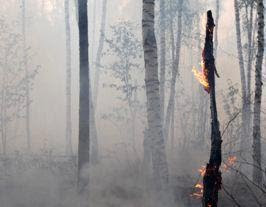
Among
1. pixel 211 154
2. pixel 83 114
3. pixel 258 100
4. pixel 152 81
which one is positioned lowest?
pixel 211 154

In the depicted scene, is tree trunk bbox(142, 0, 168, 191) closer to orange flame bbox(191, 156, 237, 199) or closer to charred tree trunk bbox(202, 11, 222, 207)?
orange flame bbox(191, 156, 237, 199)

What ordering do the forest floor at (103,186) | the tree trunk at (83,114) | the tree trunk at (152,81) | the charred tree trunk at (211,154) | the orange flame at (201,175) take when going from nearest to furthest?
the charred tree trunk at (211,154), the orange flame at (201,175), the tree trunk at (152,81), the tree trunk at (83,114), the forest floor at (103,186)

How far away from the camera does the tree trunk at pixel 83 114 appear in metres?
11.6

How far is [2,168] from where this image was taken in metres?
16.9

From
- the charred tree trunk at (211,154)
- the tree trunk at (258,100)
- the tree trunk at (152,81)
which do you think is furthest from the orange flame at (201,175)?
the tree trunk at (152,81)

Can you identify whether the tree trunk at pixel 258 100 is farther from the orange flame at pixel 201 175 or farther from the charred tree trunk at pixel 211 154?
the charred tree trunk at pixel 211 154

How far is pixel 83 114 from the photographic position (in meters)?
11.7

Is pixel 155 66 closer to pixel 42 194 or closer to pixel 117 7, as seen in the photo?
pixel 42 194

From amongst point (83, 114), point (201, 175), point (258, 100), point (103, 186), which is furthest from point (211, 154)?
point (103, 186)

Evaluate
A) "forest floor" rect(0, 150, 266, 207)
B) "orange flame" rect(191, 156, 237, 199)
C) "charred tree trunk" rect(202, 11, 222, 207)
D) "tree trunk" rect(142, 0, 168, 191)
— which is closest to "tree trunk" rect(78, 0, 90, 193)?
"forest floor" rect(0, 150, 266, 207)

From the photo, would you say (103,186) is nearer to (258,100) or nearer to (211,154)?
(258,100)

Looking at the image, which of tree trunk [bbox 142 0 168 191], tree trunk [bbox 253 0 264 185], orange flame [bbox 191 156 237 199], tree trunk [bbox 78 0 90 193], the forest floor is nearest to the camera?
orange flame [bbox 191 156 237 199]

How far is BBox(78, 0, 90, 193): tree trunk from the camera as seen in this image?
11594 millimetres

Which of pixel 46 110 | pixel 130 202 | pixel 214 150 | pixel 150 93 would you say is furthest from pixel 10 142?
pixel 214 150
